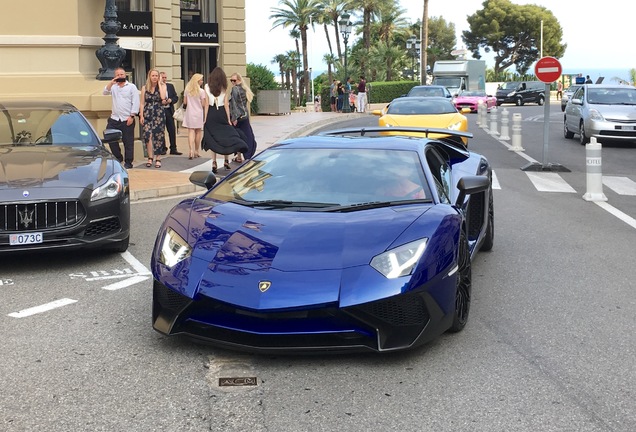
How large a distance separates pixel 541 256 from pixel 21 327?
4.95m

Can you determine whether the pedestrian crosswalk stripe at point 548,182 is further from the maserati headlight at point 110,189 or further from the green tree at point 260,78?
the green tree at point 260,78

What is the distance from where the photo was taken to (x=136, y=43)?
25984 millimetres

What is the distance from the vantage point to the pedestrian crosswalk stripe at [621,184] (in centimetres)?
1419

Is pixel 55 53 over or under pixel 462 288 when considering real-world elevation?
over

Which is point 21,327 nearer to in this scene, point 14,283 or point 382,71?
point 14,283

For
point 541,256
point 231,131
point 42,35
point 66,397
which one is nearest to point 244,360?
point 66,397

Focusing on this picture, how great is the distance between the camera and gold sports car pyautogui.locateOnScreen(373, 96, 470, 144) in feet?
61.3

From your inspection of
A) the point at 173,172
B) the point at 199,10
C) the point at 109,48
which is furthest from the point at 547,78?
the point at 199,10

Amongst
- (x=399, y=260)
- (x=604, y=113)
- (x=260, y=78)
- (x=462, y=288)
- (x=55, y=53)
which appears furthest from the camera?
(x=260, y=78)

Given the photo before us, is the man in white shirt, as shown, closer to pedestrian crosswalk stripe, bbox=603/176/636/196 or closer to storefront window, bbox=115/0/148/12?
pedestrian crosswalk stripe, bbox=603/176/636/196

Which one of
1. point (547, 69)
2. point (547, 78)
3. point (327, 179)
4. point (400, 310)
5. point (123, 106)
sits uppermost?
point (547, 69)

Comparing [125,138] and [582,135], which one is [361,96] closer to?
[582,135]

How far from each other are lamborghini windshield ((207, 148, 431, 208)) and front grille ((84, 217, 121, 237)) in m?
2.02

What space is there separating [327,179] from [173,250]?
1285 mm
